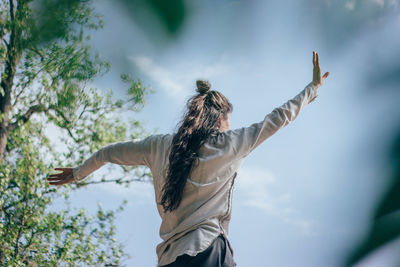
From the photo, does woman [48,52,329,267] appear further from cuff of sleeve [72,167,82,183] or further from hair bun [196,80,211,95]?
cuff of sleeve [72,167,82,183]

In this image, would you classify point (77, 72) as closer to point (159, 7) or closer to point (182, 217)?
point (159, 7)

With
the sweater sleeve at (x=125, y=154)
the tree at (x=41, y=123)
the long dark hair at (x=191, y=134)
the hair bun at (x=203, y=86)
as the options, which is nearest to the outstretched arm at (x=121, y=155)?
the sweater sleeve at (x=125, y=154)

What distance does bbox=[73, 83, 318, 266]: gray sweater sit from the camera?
5.74 feet

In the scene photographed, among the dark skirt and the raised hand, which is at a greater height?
the raised hand

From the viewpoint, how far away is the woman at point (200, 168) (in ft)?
5.72


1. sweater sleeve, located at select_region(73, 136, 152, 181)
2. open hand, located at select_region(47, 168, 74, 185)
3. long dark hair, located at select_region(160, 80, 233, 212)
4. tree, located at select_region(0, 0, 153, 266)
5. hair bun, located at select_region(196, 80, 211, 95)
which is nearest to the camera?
long dark hair, located at select_region(160, 80, 233, 212)

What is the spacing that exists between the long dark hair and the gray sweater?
4cm

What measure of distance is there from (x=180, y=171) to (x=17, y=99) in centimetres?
555

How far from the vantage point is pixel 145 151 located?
2.04 metres

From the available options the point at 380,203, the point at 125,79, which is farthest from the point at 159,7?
the point at 380,203

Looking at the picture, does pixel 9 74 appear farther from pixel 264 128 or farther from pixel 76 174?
pixel 264 128

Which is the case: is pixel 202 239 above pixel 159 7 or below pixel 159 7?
below

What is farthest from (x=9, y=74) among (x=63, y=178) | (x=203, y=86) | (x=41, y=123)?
(x=203, y=86)

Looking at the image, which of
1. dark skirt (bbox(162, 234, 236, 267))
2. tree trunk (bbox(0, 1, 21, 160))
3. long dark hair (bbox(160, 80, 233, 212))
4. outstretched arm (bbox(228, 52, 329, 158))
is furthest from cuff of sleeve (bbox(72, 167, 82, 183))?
tree trunk (bbox(0, 1, 21, 160))
